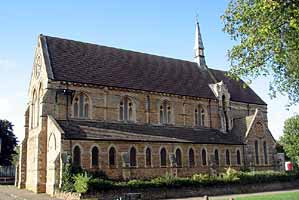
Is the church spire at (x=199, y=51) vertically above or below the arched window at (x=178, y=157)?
above

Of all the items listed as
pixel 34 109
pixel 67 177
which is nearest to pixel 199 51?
pixel 34 109

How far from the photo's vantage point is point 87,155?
2856cm

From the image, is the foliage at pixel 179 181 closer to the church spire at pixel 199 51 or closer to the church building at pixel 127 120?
the church building at pixel 127 120

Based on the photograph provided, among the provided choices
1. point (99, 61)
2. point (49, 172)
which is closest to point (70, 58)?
point (99, 61)

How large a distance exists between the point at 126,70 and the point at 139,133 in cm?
767

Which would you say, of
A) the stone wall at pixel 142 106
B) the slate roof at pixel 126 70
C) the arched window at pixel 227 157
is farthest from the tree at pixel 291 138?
the arched window at pixel 227 157

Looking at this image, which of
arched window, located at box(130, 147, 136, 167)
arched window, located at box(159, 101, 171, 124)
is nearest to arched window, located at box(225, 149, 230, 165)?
arched window, located at box(159, 101, 171, 124)

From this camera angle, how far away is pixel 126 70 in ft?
119

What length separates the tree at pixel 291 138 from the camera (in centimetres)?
5456

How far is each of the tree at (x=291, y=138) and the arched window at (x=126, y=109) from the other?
32323mm

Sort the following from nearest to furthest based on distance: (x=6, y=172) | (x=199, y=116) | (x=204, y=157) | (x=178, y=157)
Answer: (x=178, y=157) < (x=204, y=157) < (x=199, y=116) < (x=6, y=172)

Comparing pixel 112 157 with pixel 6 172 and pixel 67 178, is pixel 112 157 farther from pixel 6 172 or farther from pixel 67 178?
pixel 6 172

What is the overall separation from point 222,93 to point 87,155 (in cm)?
1966

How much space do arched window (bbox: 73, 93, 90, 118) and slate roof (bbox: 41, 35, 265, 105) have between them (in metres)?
1.50
